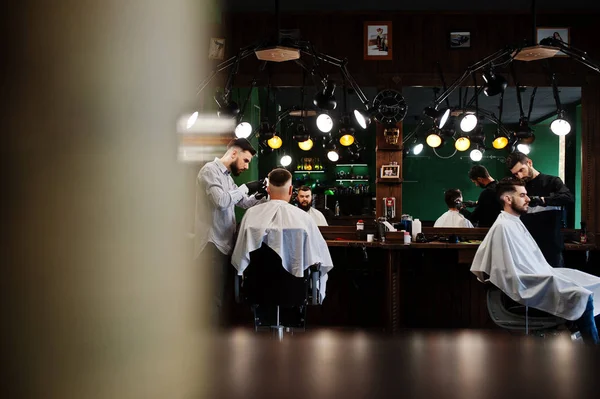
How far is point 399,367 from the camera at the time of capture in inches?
24.2

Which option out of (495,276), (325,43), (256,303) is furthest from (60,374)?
(325,43)

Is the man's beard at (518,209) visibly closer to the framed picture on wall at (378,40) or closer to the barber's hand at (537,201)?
the barber's hand at (537,201)

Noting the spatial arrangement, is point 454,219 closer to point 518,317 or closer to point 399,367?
point 518,317

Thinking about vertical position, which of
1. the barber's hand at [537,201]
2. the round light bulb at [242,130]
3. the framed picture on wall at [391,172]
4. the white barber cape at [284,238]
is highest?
the round light bulb at [242,130]

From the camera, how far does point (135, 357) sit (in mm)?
819

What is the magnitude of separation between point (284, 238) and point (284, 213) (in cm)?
26

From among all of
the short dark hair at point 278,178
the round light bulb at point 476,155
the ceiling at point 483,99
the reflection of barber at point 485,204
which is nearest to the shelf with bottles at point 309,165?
the ceiling at point 483,99

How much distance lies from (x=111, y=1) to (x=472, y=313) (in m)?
4.17

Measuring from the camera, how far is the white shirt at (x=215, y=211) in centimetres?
325

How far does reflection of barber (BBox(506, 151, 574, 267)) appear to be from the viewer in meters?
3.45

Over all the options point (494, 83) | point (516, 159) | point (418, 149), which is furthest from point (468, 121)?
point (418, 149)

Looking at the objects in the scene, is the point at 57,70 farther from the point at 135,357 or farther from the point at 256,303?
the point at 256,303

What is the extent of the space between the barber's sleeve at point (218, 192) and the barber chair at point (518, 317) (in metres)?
1.62

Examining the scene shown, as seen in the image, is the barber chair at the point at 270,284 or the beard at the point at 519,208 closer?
the barber chair at the point at 270,284
